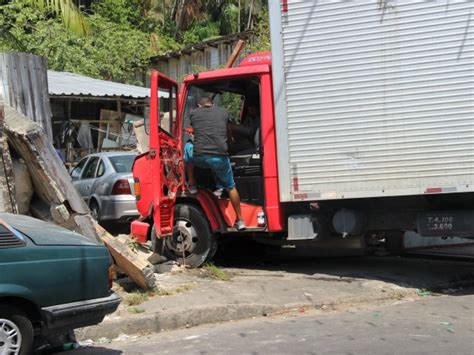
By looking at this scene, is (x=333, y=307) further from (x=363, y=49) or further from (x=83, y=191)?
(x=83, y=191)

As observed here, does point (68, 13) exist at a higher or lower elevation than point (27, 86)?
higher

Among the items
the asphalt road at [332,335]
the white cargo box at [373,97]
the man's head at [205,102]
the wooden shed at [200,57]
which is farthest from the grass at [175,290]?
the wooden shed at [200,57]

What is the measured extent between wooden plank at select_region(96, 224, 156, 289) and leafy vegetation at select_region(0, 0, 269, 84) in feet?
14.5

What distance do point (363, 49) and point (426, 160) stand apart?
5.16 ft

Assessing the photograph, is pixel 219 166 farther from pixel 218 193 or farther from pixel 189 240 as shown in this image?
pixel 189 240

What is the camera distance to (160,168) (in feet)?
26.5

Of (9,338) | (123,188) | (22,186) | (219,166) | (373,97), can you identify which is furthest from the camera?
(123,188)

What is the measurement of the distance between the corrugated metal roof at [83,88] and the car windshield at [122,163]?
4659 mm

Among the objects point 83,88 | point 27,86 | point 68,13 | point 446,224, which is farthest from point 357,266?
point 83,88

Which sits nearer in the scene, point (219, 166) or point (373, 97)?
point (373, 97)

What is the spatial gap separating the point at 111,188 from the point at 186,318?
17.5 feet

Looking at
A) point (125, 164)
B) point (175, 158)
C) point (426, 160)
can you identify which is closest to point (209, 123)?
point (175, 158)

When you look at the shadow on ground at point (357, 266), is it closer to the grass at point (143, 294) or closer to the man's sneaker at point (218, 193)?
the man's sneaker at point (218, 193)

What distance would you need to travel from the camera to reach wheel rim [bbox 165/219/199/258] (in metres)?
8.49
